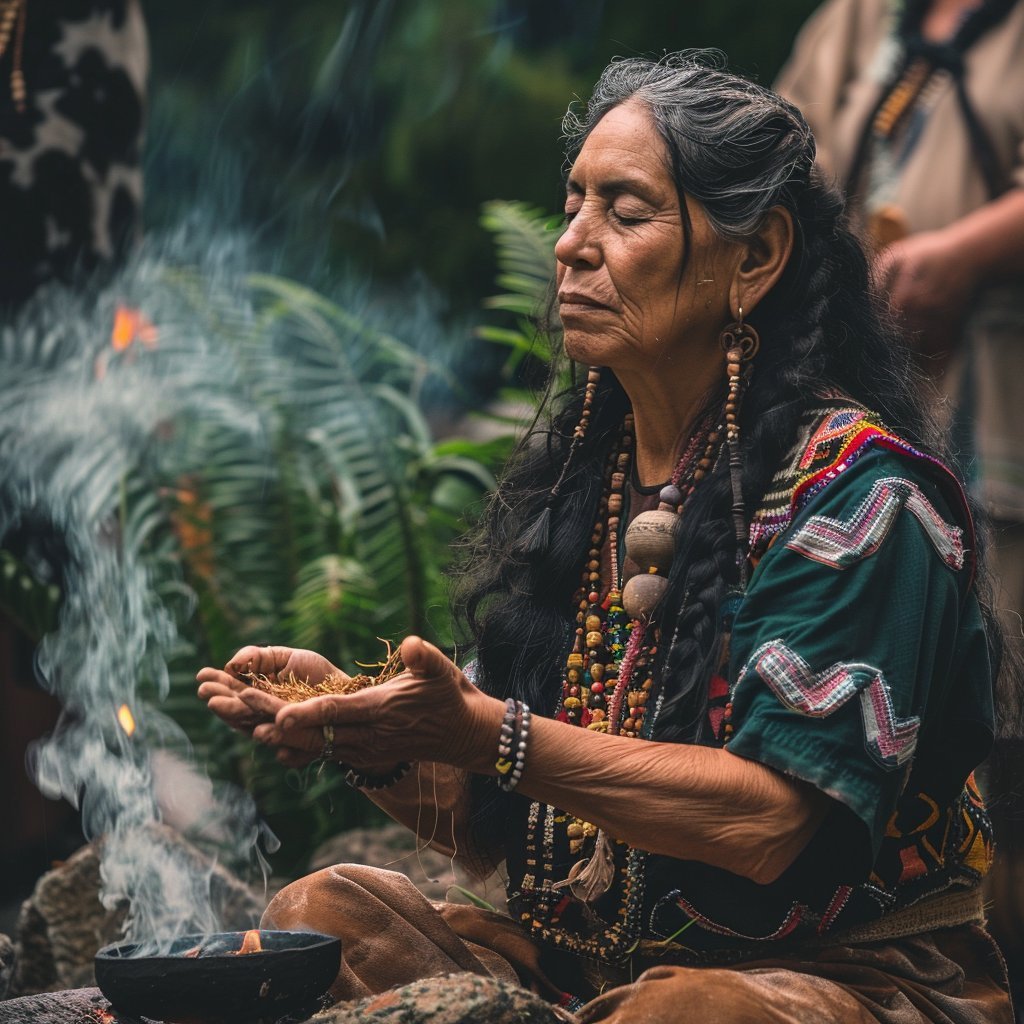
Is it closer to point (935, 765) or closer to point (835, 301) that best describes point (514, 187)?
point (835, 301)

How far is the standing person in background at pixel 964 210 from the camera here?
12.5 feet

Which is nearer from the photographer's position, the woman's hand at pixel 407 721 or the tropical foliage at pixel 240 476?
the woman's hand at pixel 407 721

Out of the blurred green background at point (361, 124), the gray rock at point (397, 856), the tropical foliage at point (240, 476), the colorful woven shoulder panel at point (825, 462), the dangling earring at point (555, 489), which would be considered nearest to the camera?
the colorful woven shoulder panel at point (825, 462)

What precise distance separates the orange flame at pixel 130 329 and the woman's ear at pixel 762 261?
3062mm

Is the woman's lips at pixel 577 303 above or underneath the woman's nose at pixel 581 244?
underneath

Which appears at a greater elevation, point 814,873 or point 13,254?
point 13,254

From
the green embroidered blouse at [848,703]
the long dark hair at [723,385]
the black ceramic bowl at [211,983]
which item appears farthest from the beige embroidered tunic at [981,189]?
the black ceramic bowl at [211,983]

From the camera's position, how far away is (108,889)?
3824 mm

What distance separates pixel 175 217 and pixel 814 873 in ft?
14.9

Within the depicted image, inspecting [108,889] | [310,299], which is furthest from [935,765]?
[310,299]

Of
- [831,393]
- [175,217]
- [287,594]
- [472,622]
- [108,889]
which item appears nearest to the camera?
[831,393]

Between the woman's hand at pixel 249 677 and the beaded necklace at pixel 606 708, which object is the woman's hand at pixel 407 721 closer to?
the woman's hand at pixel 249 677

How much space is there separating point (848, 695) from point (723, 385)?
0.67m

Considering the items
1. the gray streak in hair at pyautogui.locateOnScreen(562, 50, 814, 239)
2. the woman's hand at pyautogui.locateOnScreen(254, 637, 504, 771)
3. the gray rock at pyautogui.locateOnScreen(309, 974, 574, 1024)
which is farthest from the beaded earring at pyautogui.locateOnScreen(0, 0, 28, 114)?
the gray rock at pyautogui.locateOnScreen(309, 974, 574, 1024)
